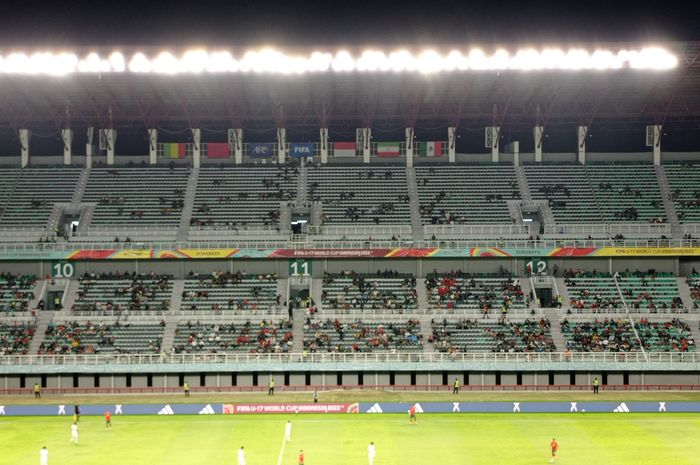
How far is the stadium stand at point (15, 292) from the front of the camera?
214ft

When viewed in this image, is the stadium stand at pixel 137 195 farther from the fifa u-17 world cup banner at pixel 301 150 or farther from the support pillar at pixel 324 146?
the support pillar at pixel 324 146

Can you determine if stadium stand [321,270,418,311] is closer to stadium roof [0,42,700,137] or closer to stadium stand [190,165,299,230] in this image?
stadium stand [190,165,299,230]

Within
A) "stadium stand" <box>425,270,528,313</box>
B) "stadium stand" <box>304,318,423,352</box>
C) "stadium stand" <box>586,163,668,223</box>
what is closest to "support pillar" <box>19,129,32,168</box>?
"stadium stand" <box>304,318,423,352</box>

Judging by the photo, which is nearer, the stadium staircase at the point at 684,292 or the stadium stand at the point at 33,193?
the stadium staircase at the point at 684,292

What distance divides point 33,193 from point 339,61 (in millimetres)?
31435

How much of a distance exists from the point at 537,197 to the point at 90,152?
42232 millimetres

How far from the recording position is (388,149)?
268ft

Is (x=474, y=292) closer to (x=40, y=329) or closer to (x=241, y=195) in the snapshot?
(x=241, y=195)

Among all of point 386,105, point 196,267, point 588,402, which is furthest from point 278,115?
point 588,402

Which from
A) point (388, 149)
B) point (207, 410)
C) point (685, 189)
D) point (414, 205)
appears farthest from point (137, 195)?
point (685, 189)

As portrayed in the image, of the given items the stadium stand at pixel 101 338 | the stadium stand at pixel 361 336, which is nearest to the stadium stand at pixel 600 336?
the stadium stand at pixel 361 336

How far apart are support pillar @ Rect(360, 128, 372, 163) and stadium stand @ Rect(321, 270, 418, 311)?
51.1ft

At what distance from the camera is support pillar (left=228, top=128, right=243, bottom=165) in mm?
80188

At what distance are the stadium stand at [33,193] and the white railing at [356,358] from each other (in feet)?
63.6
